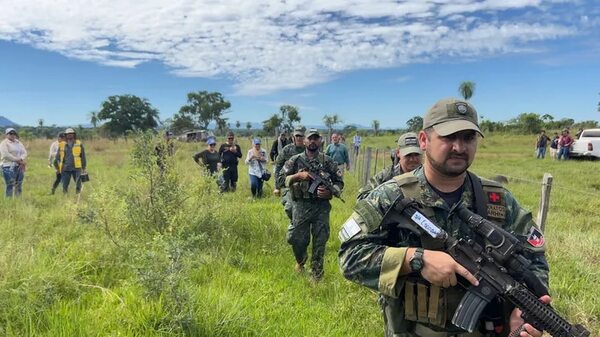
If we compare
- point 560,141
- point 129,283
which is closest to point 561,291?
point 129,283

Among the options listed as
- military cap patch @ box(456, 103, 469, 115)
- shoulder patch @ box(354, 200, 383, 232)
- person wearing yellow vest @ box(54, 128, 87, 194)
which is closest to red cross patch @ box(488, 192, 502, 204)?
military cap patch @ box(456, 103, 469, 115)

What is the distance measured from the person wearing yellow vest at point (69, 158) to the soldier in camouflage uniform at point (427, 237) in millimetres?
8399

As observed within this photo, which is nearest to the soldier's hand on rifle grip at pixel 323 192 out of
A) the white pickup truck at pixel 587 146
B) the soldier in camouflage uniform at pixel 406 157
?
the soldier in camouflage uniform at pixel 406 157

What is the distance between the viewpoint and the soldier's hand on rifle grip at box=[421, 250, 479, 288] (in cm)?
168

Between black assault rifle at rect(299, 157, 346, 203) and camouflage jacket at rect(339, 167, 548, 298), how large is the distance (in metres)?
2.69

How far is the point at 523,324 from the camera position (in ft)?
5.68

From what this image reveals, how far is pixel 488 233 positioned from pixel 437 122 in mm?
506

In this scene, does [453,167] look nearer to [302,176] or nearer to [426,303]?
[426,303]

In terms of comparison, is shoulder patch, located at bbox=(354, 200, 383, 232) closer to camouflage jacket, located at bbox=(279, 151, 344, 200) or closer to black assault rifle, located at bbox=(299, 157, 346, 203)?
black assault rifle, located at bbox=(299, 157, 346, 203)

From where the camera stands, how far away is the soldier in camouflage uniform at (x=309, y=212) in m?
4.69

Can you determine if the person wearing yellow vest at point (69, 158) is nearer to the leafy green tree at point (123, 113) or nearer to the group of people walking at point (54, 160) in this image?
the group of people walking at point (54, 160)

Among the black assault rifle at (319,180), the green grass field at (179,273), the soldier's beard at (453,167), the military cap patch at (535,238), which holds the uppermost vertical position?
the soldier's beard at (453,167)

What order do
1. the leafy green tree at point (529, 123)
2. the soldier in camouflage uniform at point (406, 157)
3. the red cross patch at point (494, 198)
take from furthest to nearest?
the leafy green tree at point (529, 123) < the soldier in camouflage uniform at point (406, 157) < the red cross patch at point (494, 198)

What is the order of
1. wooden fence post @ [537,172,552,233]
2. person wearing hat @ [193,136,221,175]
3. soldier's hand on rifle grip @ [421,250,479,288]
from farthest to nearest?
person wearing hat @ [193,136,221,175] < wooden fence post @ [537,172,552,233] < soldier's hand on rifle grip @ [421,250,479,288]
